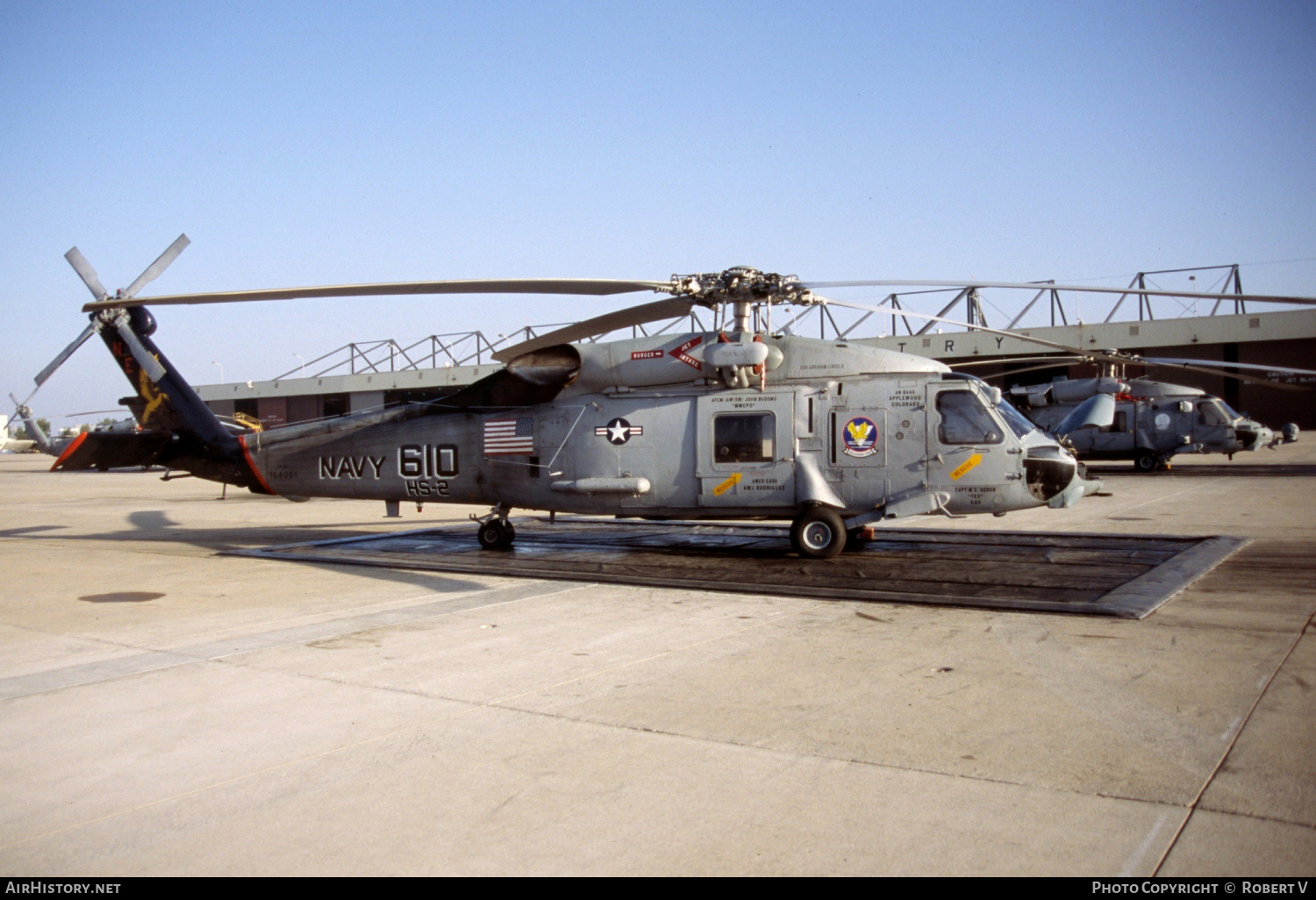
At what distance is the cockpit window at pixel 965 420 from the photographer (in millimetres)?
11734

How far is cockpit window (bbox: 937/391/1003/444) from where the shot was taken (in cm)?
1173

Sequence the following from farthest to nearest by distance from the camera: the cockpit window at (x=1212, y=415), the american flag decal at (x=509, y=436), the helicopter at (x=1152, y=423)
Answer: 1. the helicopter at (x=1152, y=423)
2. the cockpit window at (x=1212, y=415)
3. the american flag decal at (x=509, y=436)

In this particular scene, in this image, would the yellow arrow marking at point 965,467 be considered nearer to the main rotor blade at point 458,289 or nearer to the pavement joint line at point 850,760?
the main rotor blade at point 458,289

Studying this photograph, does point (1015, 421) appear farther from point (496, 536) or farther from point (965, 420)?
point (496, 536)

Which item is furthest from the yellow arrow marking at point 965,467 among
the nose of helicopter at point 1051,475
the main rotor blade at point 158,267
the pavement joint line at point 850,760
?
the main rotor blade at point 158,267

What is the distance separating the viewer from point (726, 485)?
12.4 meters

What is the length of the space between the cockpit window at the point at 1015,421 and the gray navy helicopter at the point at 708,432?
0.02m

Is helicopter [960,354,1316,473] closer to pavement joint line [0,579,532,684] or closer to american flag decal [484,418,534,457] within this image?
american flag decal [484,418,534,457]

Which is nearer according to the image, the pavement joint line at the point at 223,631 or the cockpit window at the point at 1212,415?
the pavement joint line at the point at 223,631

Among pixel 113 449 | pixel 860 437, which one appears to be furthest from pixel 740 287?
pixel 113 449

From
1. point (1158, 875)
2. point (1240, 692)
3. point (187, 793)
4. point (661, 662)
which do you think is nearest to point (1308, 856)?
point (1158, 875)

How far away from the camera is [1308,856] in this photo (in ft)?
11.8

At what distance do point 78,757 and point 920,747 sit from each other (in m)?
4.60

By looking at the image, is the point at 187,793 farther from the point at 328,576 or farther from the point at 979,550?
the point at 979,550
